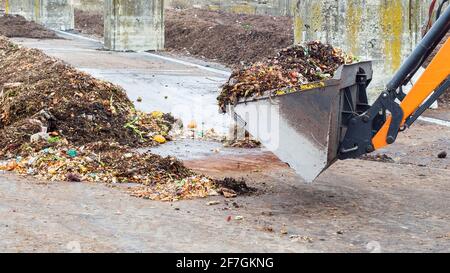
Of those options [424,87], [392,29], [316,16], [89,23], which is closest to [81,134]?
[424,87]

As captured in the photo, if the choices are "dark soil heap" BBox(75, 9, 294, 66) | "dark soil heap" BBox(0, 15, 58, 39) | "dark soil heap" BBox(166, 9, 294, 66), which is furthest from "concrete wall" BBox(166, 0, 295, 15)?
"dark soil heap" BBox(0, 15, 58, 39)

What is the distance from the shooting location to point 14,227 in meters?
6.97

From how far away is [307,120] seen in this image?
779 cm

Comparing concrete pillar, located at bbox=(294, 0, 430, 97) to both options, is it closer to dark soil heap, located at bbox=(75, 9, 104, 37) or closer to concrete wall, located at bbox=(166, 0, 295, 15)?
dark soil heap, located at bbox=(75, 9, 104, 37)

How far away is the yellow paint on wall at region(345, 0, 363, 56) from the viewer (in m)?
15.4

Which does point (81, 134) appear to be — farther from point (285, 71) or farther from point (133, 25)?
point (133, 25)

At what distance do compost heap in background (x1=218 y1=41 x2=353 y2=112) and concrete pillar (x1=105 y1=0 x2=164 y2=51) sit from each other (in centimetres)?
1809

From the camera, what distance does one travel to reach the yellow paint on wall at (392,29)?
599 inches

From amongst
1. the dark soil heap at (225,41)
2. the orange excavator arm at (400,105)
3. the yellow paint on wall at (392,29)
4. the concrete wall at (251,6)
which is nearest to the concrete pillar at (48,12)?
the dark soil heap at (225,41)

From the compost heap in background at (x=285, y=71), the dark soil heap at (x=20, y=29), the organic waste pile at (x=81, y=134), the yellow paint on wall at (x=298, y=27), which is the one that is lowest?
the organic waste pile at (x=81, y=134)

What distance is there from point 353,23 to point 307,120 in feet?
26.8

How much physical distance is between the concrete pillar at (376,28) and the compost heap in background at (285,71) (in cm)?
558

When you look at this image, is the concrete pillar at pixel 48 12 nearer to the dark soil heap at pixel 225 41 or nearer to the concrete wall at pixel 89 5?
the dark soil heap at pixel 225 41

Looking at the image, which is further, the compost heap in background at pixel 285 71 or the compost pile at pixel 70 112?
the compost pile at pixel 70 112
